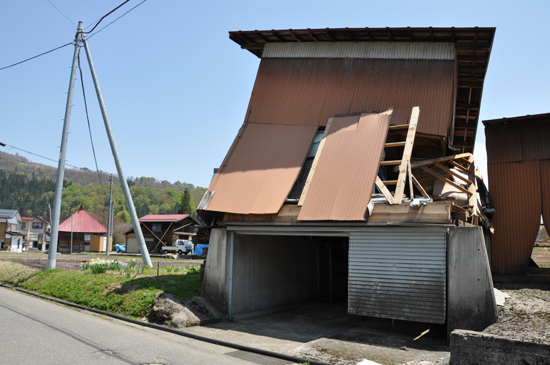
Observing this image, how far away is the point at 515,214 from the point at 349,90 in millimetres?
9076

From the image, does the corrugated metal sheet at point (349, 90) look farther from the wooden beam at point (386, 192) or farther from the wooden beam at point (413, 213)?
the wooden beam at point (413, 213)

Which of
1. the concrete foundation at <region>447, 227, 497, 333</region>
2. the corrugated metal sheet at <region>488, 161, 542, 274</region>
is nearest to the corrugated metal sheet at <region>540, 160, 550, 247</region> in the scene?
the corrugated metal sheet at <region>488, 161, 542, 274</region>

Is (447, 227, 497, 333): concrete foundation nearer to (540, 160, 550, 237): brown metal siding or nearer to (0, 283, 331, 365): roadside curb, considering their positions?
(0, 283, 331, 365): roadside curb

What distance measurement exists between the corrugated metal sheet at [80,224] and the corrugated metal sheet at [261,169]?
174ft

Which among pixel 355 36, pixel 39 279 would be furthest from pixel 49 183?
pixel 355 36

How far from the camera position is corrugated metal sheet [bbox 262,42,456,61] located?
1521 centimetres

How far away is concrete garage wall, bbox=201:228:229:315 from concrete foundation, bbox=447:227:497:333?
6.60m

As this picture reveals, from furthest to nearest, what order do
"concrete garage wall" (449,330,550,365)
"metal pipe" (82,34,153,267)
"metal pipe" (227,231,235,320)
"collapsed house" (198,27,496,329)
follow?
"metal pipe" (82,34,153,267) < "metal pipe" (227,231,235,320) < "collapsed house" (198,27,496,329) < "concrete garage wall" (449,330,550,365)

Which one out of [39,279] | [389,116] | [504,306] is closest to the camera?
[504,306]

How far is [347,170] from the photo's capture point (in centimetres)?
1248

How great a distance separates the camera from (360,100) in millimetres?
15320

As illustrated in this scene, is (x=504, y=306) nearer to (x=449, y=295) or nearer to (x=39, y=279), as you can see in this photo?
(x=449, y=295)

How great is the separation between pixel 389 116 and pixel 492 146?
7.97 m

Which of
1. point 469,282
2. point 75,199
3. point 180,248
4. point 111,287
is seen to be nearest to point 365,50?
point 469,282
